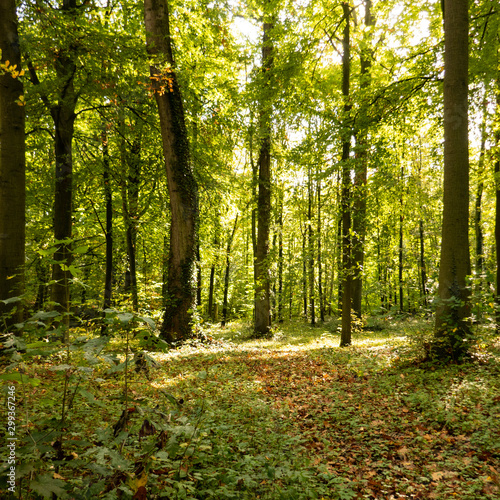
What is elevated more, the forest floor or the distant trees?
the distant trees

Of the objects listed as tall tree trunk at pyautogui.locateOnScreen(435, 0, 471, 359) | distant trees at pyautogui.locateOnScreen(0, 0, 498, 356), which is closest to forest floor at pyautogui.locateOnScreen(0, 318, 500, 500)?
tall tree trunk at pyautogui.locateOnScreen(435, 0, 471, 359)

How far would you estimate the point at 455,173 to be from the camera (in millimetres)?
6621

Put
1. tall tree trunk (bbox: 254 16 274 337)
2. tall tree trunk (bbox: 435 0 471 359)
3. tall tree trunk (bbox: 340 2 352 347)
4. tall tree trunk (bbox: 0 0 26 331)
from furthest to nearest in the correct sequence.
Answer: tall tree trunk (bbox: 254 16 274 337) < tall tree trunk (bbox: 340 2 352 347) < tall tree trunk (bbox: 435 0 471 359) < tall tree trunk (bbox: 0 0 26 331)

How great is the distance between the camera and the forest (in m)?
2.71

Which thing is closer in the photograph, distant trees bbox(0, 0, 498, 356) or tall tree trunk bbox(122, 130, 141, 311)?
distant trees bbox(0, 0, 498, 356)

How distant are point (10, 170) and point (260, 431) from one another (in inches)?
244

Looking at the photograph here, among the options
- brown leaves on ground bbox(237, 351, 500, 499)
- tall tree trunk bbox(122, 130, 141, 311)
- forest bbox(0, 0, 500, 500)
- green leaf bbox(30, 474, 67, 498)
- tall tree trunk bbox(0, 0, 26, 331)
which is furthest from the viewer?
tall tree trunk bbox(122, 130, 141, 311)

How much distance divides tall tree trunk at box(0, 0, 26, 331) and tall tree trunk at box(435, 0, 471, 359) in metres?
8.21

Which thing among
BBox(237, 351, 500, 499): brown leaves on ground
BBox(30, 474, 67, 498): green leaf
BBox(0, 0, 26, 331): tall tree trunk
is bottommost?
BBox(237, 351, 500, 499): brown leaves on ground

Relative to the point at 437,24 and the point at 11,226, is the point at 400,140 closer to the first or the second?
the point at 437,24

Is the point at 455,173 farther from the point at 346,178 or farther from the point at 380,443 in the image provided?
the point at 380,443

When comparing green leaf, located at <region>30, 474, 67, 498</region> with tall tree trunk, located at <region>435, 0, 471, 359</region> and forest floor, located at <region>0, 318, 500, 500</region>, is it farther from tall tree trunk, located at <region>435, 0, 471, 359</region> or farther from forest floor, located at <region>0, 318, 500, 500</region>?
tall tree trunk, located at <region>435, 0, 471, 359</region>

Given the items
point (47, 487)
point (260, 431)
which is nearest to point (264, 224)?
point (260, 431)

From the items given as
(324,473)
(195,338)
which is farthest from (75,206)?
(324,473)
